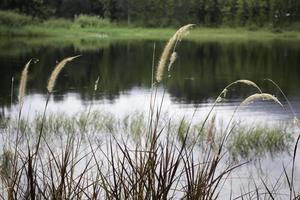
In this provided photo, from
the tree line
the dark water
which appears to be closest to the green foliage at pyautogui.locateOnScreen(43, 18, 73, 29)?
the tree line

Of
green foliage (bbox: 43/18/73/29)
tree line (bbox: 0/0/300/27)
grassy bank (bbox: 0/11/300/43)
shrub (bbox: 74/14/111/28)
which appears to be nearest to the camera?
grassy bank (bbox: 0/11/300/43)

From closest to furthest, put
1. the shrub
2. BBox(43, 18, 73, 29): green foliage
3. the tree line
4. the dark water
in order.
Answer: the dark water → BBox(43, 18, 73, 29): green foliage → the shrub → the tree line

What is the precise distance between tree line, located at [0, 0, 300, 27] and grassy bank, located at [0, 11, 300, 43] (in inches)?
79.7

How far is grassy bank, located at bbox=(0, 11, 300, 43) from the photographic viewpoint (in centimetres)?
5572

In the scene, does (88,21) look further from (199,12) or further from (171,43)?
(171,43)

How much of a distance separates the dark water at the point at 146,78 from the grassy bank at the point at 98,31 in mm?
15798

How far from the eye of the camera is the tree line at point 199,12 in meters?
78.3

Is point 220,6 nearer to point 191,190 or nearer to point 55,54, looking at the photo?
point 55,54

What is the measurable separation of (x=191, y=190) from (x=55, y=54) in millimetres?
33742

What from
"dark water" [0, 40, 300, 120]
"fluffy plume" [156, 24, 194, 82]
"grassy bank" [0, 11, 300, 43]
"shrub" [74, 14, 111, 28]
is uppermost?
"fluffy plume" [156, 24, 194, 82]

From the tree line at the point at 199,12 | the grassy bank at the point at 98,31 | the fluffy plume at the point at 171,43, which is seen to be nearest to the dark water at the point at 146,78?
the fluffy plume at the point at 171,43

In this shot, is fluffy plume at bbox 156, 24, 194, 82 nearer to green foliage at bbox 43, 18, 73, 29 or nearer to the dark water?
the dark water

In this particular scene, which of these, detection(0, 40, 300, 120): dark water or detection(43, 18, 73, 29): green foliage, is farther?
detection(43, 18, 73, 29): green foliage

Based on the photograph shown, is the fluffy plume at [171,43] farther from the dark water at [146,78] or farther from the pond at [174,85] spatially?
the dark water at [146,78]
